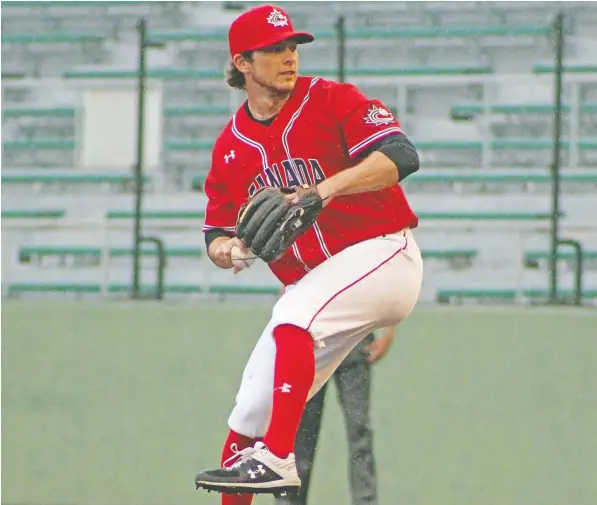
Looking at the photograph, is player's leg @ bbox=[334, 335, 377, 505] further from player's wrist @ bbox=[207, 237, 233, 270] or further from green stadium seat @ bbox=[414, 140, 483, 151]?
green stadium seat @ bbox=[414, 140, 483, 151]

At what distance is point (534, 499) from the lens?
5.16 metres

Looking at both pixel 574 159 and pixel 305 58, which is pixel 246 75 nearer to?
pixel 574 159

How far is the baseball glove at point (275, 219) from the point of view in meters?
2.82

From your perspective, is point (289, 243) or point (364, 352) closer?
point (289, 243)

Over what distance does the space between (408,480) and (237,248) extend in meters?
2.50

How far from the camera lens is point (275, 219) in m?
2.83

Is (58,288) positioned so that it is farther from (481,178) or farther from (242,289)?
(481,178)

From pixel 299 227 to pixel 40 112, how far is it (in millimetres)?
6570

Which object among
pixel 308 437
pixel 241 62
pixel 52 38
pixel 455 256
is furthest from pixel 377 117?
pixel 52 38

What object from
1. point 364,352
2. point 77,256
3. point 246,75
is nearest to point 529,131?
point 77,256

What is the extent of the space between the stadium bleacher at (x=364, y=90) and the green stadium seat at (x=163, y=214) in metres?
0.02

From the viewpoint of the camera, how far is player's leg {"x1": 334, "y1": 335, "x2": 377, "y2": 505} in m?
3.84

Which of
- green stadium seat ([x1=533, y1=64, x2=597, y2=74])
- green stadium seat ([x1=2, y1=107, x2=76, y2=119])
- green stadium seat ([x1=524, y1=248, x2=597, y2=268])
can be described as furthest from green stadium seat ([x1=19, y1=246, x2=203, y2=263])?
green stadium seat ([x1=533, y1=64, x2=597, y2=74])

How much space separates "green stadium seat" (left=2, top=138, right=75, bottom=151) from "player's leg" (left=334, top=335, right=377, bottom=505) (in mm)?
5325
